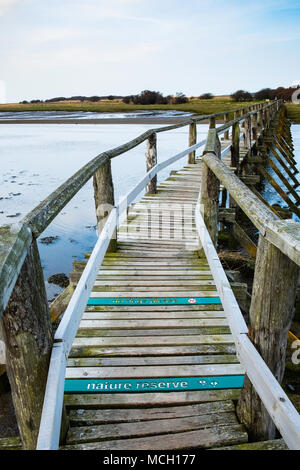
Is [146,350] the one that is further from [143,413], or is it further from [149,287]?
[149,287]

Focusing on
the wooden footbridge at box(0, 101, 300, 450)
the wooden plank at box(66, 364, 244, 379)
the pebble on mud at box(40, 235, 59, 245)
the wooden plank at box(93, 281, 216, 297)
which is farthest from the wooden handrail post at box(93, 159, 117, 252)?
the pebble on mud at box(40, 235, 59, 245)

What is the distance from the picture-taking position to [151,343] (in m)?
2.63

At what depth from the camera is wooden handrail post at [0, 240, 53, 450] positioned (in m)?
1.29

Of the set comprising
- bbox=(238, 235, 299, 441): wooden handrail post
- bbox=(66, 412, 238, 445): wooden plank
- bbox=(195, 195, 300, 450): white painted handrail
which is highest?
bbox=(238, 235, 299, 441): wooden handrail post

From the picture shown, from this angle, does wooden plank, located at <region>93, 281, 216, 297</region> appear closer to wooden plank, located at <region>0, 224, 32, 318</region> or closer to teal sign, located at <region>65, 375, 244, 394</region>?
teal sign, located at <region>65, 375, 244, 394</region>

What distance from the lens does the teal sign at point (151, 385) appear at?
2230 millimetres

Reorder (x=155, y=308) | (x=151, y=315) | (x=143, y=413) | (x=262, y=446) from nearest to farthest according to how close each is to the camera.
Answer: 1. (x=262, y=446)
2. (x=143, y=413)
3. (x=151, y=315)
4. (x=155, y=308)

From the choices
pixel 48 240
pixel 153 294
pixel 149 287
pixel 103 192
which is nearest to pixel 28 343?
pixel 153 294

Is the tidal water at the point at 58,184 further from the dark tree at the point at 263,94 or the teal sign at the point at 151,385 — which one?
the dark tree at the point at 263,94

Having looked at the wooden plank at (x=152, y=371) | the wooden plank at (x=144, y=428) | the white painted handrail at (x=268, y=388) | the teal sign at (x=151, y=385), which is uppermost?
the white painted handrail at (x=268, y=388)

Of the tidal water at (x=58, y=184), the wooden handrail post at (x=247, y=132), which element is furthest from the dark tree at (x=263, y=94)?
the wooden handrail post at (x=247, y=132)

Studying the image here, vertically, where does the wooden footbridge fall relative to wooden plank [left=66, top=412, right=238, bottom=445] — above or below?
above

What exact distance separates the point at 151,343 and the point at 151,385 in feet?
1.33
